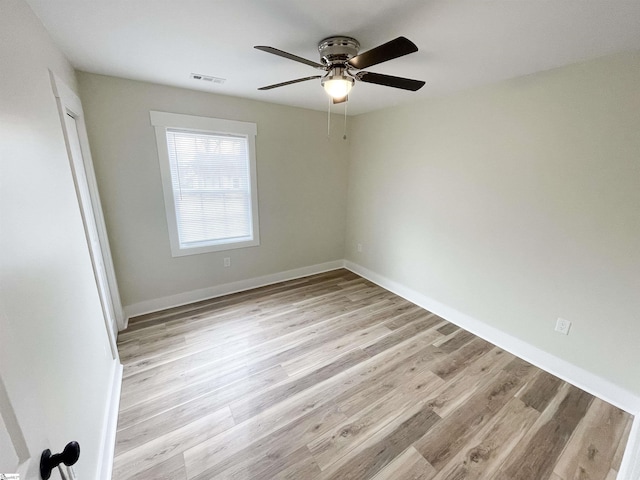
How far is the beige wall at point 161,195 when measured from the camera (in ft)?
7.78

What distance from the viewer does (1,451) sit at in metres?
0.43

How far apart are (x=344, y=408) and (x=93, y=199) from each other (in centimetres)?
265

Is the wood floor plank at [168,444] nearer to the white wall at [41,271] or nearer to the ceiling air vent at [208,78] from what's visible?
the white wall at [41,271]

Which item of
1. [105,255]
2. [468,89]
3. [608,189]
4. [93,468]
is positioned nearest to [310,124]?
[468,89]

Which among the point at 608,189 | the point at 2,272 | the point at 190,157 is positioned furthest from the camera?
the point at 190,157

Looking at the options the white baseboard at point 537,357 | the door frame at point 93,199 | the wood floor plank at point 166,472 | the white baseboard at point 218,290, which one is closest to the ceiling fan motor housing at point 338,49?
the door frame at point 93,199

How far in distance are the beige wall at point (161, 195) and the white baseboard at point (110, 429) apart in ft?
3.55

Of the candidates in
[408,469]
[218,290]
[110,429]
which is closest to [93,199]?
[218,290]

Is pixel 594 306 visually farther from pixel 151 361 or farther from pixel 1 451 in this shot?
pixel 151 361

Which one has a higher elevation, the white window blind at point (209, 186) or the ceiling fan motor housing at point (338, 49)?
the ceiling fan motor housing at point (338, 49)

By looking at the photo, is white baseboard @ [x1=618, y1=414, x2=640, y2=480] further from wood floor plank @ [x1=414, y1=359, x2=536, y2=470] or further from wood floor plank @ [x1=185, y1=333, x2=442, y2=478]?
wood floor plank @ [x1=185, y1=333, x2=442, y2=478]

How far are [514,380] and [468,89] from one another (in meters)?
2.52

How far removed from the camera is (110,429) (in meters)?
1.54

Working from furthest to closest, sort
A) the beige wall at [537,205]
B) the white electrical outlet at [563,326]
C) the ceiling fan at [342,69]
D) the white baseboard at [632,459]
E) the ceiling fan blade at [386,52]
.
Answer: the white electrical outlet at [563,326], the beige wall at [537,205], the ceiling fan at [342,69], the white baseboard at [632,459], the ceiling fan blade at [386,52]
